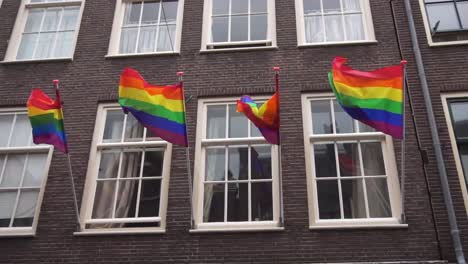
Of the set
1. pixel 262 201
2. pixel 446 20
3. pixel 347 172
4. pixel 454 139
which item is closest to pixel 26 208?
pixel 262 201

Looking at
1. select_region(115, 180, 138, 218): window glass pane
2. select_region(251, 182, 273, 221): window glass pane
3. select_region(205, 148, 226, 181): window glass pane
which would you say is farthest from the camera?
select_region(205, 148, 226, 181): window glass pane

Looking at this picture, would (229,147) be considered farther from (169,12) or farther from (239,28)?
(169,12)

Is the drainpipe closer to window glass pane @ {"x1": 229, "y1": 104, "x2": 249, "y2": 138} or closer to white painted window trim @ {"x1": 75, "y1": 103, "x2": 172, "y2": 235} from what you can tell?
window glass pane @ {"x1": 229, "y1": 104, "x2": 249, "y2": 138}

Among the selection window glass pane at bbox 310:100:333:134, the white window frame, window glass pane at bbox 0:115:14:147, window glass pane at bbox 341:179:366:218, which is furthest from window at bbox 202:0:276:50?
window glass pane at bbox 0:115:14:147

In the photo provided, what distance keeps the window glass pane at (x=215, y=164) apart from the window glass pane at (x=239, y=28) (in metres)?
2.79

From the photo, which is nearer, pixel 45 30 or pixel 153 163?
pixel 153 163

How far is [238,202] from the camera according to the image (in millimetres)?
8508

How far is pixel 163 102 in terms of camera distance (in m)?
7.82

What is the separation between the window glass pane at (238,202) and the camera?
8391 millimetres

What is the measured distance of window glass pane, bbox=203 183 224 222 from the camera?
8453 millimetres

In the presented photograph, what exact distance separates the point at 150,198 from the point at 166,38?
3822 millimetres

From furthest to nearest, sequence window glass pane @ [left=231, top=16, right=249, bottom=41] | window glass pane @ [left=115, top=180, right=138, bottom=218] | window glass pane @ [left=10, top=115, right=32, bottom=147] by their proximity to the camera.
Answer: window glass pane @ [left=231, top=16, right=249, bottom=41], window glass pane @ [left=10, top=115, right=32, bottom=147], window glass pane @ [left=115, top=180, right=138, bottom=218]

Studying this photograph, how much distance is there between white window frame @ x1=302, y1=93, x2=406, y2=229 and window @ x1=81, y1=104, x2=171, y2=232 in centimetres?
258

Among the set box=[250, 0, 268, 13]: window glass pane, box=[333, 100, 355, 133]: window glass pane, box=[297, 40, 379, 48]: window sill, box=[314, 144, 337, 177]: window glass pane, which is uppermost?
box=[250, 0, 268, 13]: window glass pane
